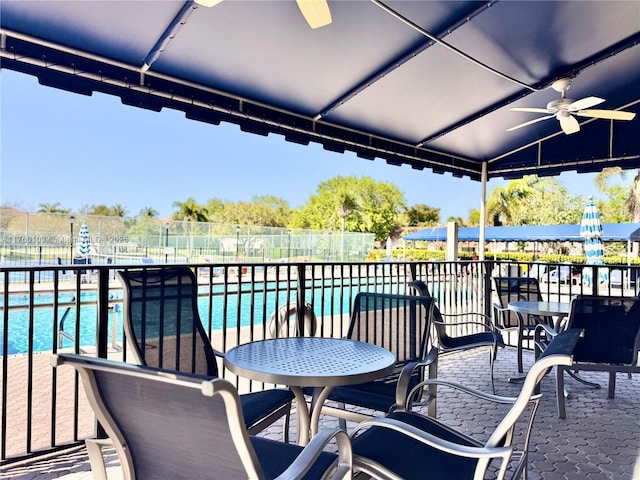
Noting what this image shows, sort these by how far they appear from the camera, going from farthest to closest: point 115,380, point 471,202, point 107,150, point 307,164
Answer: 1. point 307,164
2. point 471,202
3. point 107,150
4. point 115,380

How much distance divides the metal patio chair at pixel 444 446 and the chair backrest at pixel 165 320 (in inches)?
42.9

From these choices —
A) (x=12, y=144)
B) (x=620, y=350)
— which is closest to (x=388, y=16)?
(x=620, y=350)

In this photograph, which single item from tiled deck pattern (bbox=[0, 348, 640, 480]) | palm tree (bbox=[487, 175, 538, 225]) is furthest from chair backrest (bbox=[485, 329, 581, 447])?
palm tree (bbox=[487, 175, 538, 225])

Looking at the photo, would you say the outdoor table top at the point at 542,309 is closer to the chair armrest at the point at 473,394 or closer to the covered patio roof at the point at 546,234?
the chair armrest at the point at 473,394

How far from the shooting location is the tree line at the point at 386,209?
124 ft

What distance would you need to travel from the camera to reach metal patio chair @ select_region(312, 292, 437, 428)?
8.63 ft

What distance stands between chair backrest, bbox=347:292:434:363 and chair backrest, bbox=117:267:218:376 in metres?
1.05

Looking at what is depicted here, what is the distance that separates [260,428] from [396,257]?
31093mm

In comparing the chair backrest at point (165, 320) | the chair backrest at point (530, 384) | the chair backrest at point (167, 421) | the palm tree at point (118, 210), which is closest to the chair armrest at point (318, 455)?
the chair backrest at point (167, 421)

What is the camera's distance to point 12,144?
43.2 meters

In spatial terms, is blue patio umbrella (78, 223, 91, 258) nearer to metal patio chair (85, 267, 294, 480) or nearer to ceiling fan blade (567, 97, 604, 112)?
metal patio chair (85, 267, 294, 480)

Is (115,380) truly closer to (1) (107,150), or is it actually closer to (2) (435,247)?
(2) (435,247)

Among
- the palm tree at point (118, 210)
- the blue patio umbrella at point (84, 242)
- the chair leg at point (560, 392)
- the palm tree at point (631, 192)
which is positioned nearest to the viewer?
the chair leg at point (560, 392)

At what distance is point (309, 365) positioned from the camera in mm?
2000
